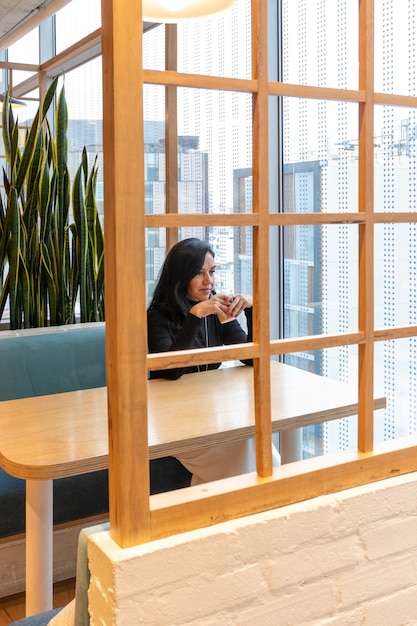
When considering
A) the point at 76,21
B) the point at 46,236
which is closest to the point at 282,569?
the point at 46,236

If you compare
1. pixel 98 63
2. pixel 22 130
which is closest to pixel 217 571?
pixel 98 63

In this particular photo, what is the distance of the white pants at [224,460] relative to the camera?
229 cm

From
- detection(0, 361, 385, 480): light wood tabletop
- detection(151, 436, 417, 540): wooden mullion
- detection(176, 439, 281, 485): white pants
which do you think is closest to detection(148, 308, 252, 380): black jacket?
detection(0, 361, 385, 480): light wood tabletop

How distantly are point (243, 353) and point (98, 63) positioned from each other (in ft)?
11.2

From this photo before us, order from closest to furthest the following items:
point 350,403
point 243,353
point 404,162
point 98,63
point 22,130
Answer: point 243,353 → point 350,403 → point 404,162 → point 98,63 → point 22,130

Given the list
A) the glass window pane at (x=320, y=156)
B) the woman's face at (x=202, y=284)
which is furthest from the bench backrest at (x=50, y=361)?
the glass window pane at (x=320, y=156)

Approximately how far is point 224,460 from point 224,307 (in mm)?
482

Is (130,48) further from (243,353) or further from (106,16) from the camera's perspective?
(243,353)

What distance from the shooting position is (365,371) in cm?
110

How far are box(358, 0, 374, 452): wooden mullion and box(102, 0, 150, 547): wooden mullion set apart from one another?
1.17 ft

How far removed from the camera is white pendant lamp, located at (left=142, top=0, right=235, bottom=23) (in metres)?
1.79

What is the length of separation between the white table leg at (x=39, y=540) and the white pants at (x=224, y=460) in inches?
23.1

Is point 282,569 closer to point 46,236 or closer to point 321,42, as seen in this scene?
point 321,42

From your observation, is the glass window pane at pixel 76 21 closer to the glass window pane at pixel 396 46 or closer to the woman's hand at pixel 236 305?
the glass window pane at pixel 396 46
